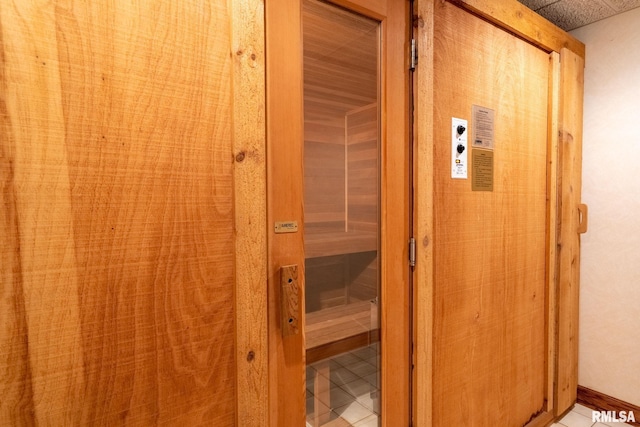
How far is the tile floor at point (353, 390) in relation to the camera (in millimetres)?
1310

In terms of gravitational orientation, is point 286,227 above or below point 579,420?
above

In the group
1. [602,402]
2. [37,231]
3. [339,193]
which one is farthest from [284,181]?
[602,402]

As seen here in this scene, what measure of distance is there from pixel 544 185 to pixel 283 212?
174 cm

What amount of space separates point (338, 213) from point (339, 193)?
3.1 inches

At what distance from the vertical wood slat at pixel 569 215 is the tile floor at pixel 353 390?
1494mm

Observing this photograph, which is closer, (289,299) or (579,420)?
(289,299)

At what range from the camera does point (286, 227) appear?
1.03m

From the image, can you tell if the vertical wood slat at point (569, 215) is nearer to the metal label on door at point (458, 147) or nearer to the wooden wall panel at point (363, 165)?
the metal label on door at point (458, 147)

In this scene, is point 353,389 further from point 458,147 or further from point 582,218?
point 582,218

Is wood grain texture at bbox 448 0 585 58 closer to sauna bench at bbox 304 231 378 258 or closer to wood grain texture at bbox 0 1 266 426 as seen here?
sauna bench at bbox 304 231 378 258

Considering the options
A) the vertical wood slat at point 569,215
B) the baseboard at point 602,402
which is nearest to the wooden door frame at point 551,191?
the vertical wood slat at point 569,215

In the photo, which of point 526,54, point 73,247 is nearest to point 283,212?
point 73,247

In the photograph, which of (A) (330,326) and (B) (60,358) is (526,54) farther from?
(B) (60,358)

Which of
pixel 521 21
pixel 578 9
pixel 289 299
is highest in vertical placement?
pixel 578 9
